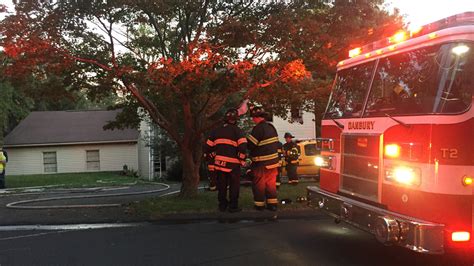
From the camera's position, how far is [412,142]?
435 cm

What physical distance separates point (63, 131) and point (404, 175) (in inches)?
1075

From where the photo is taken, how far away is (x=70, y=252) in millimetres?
6035

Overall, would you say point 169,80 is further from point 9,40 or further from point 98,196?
point 98,196

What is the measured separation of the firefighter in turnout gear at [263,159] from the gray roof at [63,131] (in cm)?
2151

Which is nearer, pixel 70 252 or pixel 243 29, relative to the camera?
pixel 70 252

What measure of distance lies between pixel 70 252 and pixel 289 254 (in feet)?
9.54

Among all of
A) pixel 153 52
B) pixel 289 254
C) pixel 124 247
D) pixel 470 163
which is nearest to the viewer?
pixel 470 163

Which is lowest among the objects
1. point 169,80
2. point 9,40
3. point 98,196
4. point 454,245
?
point 98,196

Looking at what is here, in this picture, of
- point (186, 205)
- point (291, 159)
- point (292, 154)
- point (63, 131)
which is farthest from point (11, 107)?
point (186, 205)

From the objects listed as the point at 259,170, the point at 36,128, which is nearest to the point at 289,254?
the point at 259,170

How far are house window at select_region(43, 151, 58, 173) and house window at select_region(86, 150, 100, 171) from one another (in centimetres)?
188

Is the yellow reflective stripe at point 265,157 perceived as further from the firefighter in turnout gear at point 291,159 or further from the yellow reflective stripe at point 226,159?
the firefighter in turnout gear at point 291,159

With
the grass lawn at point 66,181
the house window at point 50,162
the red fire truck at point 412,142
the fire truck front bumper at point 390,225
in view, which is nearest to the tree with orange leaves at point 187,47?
the red fire truck at point 412,142

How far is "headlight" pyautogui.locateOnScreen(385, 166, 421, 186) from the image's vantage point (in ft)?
14.0
